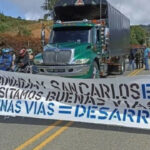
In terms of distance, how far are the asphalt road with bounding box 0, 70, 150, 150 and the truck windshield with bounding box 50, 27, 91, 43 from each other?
6.79 metres

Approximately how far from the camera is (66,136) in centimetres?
746

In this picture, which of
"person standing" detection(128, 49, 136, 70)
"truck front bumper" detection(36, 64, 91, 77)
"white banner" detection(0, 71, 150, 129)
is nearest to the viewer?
"white banner" detection(0, 71, 150, 129)

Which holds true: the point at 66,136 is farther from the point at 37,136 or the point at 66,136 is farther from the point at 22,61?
the point at 22,61

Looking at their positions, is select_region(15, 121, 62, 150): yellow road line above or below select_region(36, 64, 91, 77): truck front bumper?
below

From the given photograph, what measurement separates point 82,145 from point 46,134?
42.9 inches

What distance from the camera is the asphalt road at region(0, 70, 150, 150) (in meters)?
6.70

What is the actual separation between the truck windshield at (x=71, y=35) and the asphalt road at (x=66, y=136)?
679 cm

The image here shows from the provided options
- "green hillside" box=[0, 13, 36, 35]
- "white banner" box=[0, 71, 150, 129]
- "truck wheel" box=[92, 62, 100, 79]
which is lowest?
"white banner" box=[0, 71, 150, 129]

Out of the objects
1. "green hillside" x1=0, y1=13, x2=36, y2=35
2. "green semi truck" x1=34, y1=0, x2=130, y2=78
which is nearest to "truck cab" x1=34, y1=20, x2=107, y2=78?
"green semi truck" x1=34, y1=0, x2=130, y2=78

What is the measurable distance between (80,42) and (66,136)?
25.9 feet

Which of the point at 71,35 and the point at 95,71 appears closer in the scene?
the point at 95,71

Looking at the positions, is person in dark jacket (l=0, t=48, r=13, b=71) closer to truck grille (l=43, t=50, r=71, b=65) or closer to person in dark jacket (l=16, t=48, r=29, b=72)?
person in dark jacket (l=16, t=48, r=29, b=72)

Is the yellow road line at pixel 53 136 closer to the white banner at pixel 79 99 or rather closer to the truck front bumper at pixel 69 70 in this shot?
the white banner at pixel 79 99

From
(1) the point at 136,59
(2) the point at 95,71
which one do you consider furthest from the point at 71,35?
(1) the point at 136,59
